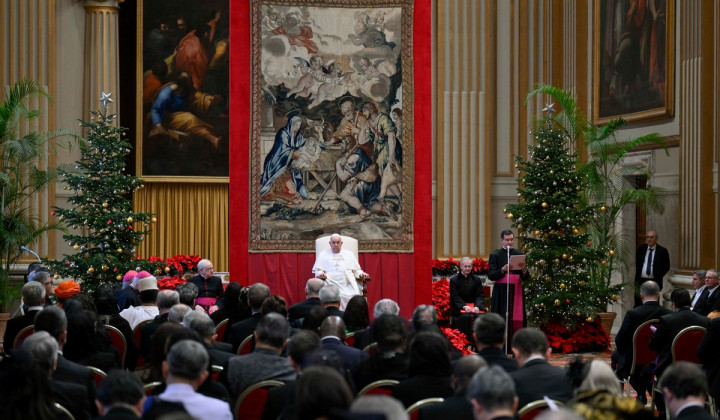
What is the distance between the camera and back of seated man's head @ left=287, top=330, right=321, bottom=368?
5070mm

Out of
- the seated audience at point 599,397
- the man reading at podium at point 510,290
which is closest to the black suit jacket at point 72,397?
the seated audience at point 599,397

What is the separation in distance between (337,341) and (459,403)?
1.75m

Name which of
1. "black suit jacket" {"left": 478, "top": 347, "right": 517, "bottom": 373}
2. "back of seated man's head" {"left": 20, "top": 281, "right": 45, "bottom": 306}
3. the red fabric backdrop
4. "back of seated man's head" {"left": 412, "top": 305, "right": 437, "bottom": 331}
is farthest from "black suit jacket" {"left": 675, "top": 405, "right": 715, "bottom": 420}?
the red fabric backdrop

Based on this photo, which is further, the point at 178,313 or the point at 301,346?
the point at 178,313

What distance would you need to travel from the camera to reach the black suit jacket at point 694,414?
159 inches

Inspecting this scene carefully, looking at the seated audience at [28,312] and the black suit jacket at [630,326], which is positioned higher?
the seated audience at [28,312]

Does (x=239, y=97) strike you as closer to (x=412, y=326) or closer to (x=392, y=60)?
(x=392, y=60)

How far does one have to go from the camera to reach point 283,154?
13047 mm

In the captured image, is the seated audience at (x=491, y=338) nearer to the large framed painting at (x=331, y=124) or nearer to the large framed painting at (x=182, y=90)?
the large framed painting at (x=331, y=124)

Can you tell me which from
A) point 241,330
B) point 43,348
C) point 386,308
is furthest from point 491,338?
point 241,330

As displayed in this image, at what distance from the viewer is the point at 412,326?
6.85 meters

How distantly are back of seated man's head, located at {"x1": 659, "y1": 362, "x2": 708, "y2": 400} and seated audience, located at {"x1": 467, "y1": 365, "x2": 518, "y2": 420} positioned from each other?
32.1 inches

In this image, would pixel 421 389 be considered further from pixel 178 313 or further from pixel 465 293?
pixel 465 293

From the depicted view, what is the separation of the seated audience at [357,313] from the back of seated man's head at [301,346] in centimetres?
230
